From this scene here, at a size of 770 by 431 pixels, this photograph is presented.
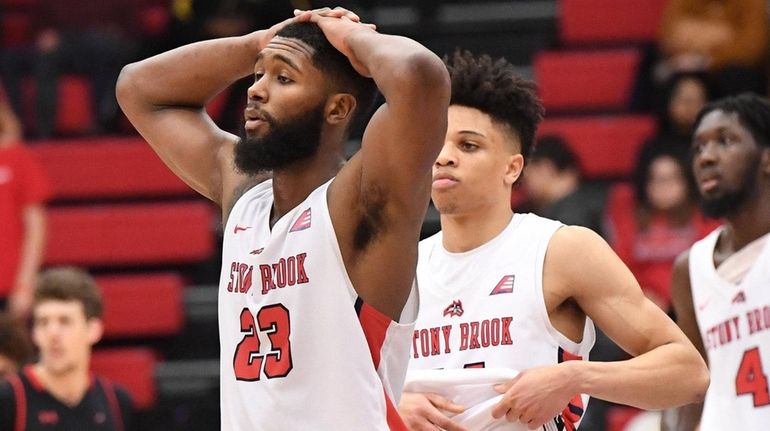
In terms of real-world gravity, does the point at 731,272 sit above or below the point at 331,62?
below

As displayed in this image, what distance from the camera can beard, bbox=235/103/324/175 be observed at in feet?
11.6

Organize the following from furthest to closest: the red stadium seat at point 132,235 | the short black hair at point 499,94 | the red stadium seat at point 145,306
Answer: the red stadium seat at point 132,235, the red stadium seat at point 145,306, the short black hair at point 499,94

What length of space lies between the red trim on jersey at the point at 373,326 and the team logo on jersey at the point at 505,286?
680 mm

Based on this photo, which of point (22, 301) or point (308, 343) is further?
point (22, 301)

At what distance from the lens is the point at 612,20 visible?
9492mm

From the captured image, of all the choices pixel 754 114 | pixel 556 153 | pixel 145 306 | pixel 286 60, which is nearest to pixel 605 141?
pixel 556 153

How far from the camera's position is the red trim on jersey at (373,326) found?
3.41m

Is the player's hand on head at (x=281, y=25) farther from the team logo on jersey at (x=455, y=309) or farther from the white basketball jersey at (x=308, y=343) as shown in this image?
the team logo on jersey at (x=455, y=309)

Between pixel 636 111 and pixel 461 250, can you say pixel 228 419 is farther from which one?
pixel 636 111

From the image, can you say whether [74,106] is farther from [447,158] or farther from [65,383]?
[447,158]

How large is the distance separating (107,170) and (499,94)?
5.74 meters

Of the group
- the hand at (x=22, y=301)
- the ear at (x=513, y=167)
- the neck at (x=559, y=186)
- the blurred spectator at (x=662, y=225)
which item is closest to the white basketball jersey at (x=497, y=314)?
the ear at (x=513, y=167)

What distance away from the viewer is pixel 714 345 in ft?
16.9

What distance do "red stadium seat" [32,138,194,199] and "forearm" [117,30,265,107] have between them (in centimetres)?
531
